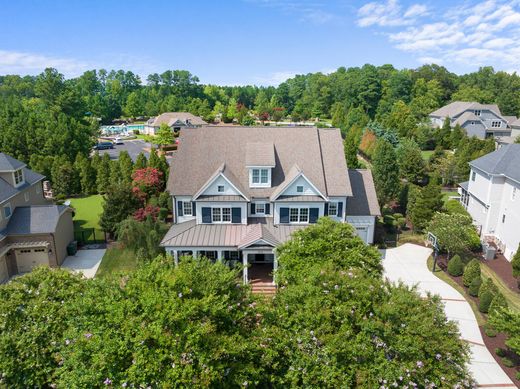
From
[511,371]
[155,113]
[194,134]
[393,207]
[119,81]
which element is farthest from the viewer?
[119,81]

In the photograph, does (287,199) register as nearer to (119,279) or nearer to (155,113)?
(119,279)

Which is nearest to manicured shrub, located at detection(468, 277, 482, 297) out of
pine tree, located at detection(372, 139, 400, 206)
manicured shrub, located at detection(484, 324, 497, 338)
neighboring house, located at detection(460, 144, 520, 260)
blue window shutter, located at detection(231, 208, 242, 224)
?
manicured shrub, located at detection(484, 324, 497, 338)

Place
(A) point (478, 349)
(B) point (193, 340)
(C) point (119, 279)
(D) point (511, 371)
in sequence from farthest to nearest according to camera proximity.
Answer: (A) point (478, 349), (D) point (511, 371), (C) point (119, 279), (B) point (193, 340)

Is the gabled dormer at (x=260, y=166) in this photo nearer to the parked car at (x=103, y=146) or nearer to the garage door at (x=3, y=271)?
the garage door at (x=3, y=271)

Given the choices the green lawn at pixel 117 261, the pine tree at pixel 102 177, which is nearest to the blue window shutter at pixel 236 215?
the green lawn at pixel 117 261

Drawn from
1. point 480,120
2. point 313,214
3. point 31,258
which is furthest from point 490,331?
point 480,120

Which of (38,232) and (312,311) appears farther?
(38,232)

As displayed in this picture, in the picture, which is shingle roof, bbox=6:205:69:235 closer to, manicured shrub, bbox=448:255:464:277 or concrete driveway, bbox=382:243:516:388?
concrete driveway, bbox=382:243:516:388

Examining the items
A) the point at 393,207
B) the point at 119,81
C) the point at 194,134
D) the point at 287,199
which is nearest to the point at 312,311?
the point at 287,199
